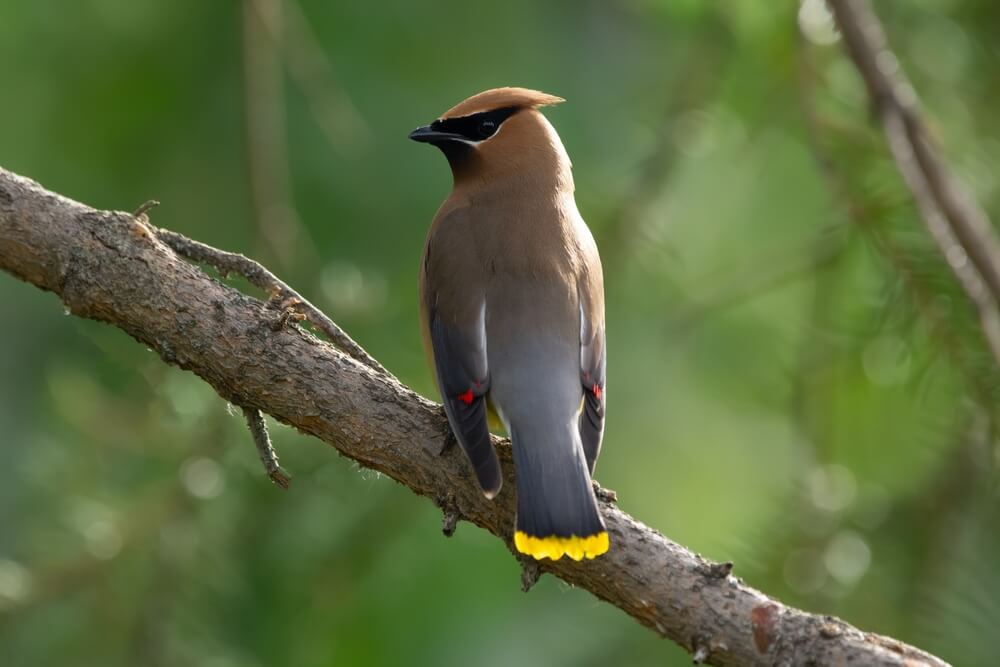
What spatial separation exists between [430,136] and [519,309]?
2.38ft

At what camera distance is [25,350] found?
6.79 m

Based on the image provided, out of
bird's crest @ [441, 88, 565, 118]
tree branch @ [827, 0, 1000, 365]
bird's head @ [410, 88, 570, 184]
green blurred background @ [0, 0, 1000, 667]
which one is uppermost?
tree branch @ [827, 0, 1000, 365]

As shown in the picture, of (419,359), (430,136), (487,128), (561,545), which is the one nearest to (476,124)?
(487,128)

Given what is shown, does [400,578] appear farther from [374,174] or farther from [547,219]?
[374,174]

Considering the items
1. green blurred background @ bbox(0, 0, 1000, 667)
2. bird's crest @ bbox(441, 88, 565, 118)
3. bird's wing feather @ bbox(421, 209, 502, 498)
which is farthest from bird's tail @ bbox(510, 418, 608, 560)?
bird's crest @ bbox(441, 88, 565, 118)

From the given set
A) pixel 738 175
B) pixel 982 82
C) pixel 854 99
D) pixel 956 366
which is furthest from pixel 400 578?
pixel 738 175

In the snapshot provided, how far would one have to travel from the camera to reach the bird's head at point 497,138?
4.14 metres

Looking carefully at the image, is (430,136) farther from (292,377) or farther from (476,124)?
(292,377)

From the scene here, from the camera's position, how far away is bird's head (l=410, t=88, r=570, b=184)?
13.6ft

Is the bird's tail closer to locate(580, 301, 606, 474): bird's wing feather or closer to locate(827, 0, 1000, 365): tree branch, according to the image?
locate(580, 301, 606, 474): bird's wing feather

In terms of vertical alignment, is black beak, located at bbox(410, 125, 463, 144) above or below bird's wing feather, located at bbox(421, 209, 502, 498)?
above

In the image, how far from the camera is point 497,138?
4207 millimetres

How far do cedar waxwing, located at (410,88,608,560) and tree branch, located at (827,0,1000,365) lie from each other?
0.84 m

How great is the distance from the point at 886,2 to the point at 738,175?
295cm
